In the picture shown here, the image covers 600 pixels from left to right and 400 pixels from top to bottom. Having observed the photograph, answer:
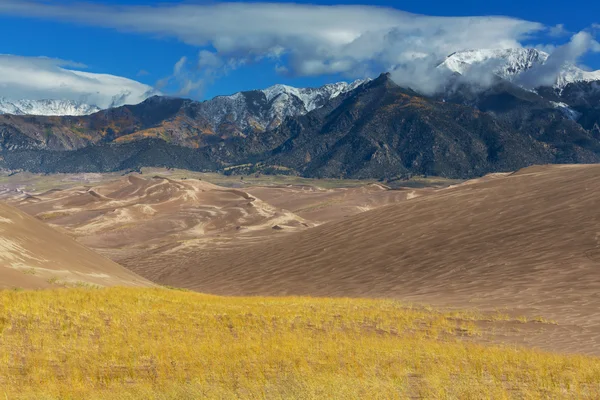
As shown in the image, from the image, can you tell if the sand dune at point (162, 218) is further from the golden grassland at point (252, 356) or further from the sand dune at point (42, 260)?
the golden grassland at point (252, 356)

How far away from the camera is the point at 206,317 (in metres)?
20.1

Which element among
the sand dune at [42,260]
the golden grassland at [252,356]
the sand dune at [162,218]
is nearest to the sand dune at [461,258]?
the golden grassland at [252,356]

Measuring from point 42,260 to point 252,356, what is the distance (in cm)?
1889

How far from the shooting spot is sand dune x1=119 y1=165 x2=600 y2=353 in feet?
83.0

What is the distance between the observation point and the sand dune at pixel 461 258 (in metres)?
25.3

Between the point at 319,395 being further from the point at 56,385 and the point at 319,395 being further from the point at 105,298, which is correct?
the point at 105,298

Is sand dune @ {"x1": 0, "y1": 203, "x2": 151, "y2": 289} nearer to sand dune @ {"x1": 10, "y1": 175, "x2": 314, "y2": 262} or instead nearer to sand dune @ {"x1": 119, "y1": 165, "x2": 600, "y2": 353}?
sand dune @ {"x1": 119, "y1": 165, "x2": 600, "y2": 353}

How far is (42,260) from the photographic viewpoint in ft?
98.1

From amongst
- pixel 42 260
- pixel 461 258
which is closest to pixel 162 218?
pixel 42 260

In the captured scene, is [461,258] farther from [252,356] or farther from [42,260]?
[252,356]

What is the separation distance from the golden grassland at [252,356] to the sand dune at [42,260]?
4142 millimetres

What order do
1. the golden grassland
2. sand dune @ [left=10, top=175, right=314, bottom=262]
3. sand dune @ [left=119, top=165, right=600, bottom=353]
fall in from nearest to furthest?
the golden grassland → sand dune @ [left=119, top=165, right=600, bottom=353] → sand dune @ [left=10, top=175, right=314, bottom=262]

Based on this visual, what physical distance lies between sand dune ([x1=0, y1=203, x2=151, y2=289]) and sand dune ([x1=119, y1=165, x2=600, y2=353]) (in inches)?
412

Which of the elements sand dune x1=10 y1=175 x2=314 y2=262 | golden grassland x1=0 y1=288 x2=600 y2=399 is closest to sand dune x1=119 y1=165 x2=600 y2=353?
golden grassland x1=0 y1=288 x2=600 y2=399
